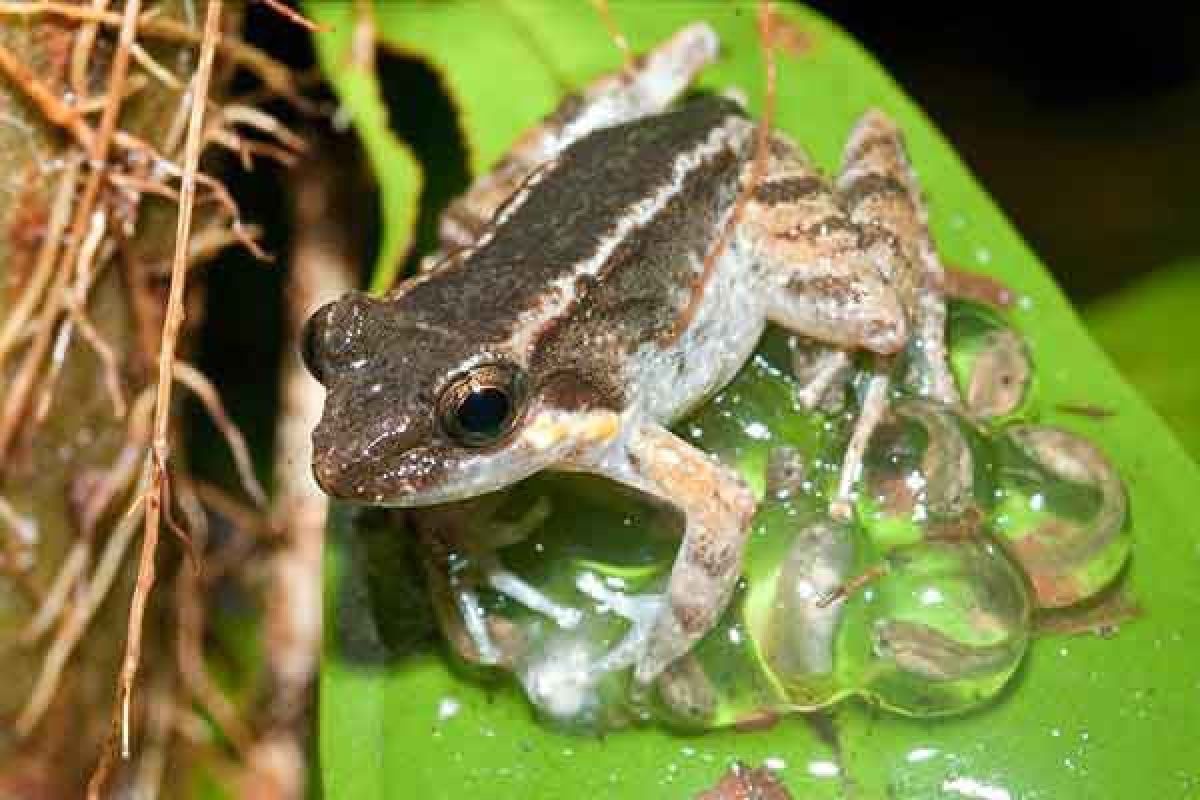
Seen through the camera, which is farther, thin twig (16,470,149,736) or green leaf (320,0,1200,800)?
thin twig (16,470,149,736)

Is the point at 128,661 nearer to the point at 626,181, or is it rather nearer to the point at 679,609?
the point at 679,609

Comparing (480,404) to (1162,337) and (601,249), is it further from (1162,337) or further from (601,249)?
(1162,337)

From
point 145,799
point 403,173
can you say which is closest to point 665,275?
point 403,173

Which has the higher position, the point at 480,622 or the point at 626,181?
the point at 626,181

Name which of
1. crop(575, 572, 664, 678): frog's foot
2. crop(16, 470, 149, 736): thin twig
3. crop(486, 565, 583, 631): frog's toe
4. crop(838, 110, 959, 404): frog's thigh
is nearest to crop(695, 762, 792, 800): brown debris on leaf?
crop(575, 572, 664, 678): frog's foot

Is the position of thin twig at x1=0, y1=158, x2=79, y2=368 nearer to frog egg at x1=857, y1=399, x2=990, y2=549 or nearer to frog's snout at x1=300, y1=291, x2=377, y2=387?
frog's snout at x1=300, y1=291, x2=377, y2=387
